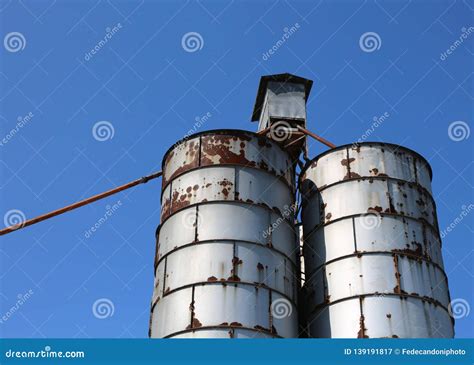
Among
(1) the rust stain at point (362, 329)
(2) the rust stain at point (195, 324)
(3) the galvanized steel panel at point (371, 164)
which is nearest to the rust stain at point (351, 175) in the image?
(3) the galvanized steel panel at point (371, 164)

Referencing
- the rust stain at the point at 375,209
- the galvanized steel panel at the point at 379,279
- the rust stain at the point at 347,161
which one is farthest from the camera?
the rust stain at the point at 347,161

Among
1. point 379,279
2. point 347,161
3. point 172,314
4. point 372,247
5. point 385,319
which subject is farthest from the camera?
point 347,161

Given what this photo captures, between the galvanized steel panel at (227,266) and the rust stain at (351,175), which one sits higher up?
the rust stain at (351,175)

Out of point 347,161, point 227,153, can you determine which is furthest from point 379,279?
point 227,153

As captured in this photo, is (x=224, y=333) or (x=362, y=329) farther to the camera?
(x=362, y=329)

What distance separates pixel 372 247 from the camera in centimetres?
1623

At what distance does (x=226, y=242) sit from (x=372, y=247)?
368 centimetres

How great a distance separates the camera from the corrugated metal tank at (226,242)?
48.7 feet

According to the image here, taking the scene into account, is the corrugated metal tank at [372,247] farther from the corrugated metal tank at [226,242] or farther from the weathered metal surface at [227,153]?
the weathered metal surface at [227,153]

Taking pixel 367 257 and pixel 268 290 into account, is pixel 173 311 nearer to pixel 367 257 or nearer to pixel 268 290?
pixel 268 290

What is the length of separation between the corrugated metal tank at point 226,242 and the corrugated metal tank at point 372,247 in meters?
0.77

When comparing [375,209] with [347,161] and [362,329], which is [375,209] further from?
[362,329]

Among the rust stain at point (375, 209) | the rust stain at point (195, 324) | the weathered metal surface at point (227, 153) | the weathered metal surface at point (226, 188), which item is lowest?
the rust stain at point (195, 324)

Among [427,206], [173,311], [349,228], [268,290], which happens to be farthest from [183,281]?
[427,206]
